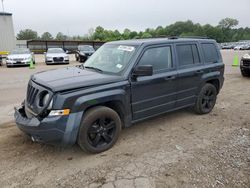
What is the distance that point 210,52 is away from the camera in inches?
213

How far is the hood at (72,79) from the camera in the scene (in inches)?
131

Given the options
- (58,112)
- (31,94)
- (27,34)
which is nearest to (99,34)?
(27,34)

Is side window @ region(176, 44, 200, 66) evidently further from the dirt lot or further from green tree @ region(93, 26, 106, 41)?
green tree @ region(93, 26, 106, 41)

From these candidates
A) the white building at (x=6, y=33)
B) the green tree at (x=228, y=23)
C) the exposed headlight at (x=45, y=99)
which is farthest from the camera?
the green tree at (x=228, y=23)

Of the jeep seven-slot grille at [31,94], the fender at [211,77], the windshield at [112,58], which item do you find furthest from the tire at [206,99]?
the jeep seven-slot grille at [31,94]

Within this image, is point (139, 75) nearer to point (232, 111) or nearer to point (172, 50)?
point (172, 50)

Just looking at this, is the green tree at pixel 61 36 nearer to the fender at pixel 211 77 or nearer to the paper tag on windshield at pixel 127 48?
the fender at pixel 211 77

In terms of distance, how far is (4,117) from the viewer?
17.6 ft

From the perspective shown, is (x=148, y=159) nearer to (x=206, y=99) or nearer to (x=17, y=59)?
(x=206, y=99)

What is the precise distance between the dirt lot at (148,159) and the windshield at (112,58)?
1.33 m

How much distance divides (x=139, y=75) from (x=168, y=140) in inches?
51.5

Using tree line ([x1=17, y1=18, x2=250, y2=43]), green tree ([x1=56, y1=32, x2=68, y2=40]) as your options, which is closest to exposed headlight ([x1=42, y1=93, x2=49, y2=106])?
tree line ([x1=17, y1=18, x2=250, y2=43])

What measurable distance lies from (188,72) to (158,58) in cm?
82

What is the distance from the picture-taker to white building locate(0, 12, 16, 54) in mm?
22856
